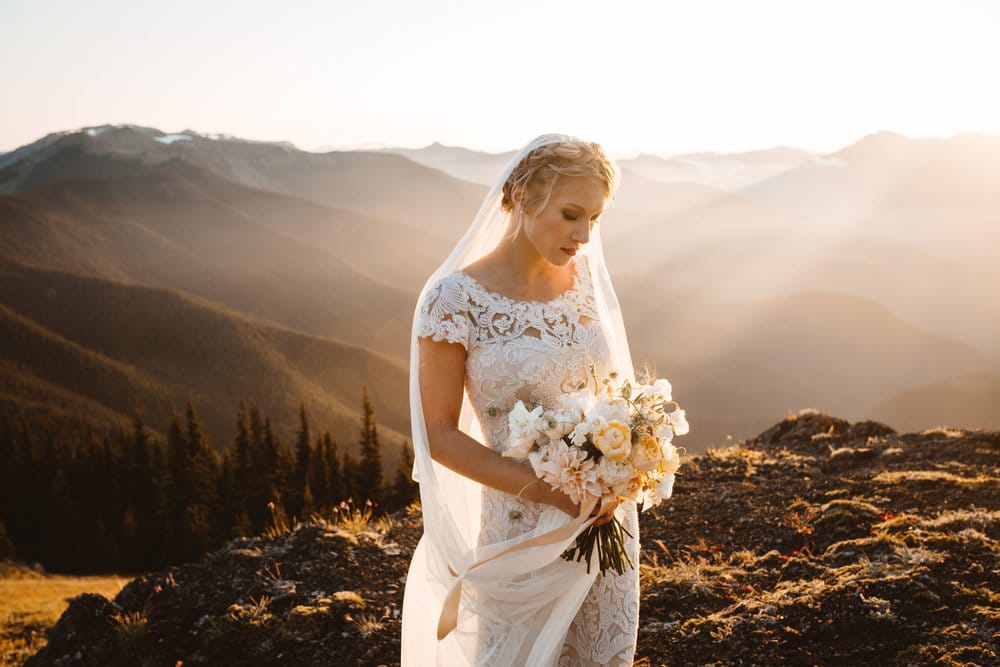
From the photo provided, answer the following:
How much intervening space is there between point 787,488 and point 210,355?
137 meters

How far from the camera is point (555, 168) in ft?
9.56

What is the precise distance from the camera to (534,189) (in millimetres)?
3018

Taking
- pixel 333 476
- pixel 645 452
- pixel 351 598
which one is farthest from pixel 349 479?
pixel 645 452

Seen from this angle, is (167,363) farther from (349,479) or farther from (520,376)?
(520,376)

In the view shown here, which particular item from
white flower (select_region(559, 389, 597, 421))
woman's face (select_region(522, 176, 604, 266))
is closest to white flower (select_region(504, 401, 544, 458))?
white flower (select_region(559, 389, 597, 421))

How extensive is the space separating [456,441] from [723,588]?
373cm

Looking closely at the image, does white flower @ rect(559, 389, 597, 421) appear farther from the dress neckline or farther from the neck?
the neck

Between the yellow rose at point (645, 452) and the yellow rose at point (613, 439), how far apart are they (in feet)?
0.25

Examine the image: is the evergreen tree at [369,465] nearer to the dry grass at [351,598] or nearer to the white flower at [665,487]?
the dry grass at [351,598]

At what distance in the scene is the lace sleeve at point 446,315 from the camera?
288 centimetres

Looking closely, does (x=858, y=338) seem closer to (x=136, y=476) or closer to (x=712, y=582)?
(x=136, y=476)

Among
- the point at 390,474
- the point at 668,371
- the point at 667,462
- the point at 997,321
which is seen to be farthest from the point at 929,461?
the point at 997,321

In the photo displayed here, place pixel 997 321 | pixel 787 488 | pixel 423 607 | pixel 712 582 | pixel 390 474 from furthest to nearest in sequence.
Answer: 1. pixel 997 321
2. pixel 390 474
3. pixel 787 488
4. pixel 712 582
5. pixel 423 607

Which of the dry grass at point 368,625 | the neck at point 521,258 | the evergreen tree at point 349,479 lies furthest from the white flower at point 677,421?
the evergreen tree at point 349,479
